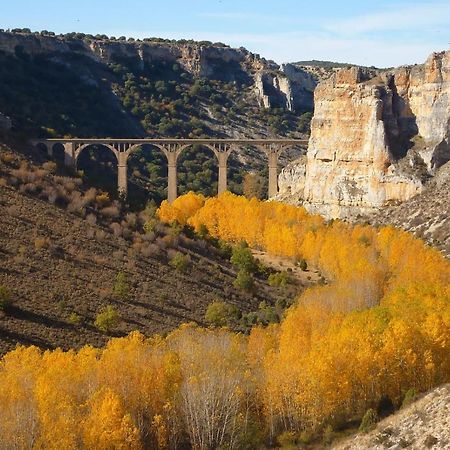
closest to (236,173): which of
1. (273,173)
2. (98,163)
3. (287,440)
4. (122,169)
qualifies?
(273,173)

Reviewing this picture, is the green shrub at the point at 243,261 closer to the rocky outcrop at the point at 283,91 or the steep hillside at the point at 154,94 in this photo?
the steep hillside at the point at 154,94

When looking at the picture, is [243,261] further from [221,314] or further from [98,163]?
[98,163]

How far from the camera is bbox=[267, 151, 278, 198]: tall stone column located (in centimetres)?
7419

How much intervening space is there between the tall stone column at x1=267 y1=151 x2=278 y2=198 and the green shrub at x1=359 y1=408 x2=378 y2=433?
172 ft

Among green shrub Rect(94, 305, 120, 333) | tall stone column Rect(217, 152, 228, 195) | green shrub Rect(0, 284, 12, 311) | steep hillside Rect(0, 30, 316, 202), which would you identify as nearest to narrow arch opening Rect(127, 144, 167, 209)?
steep hillside Rect(0, 30, 316, 202)

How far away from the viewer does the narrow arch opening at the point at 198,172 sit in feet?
273

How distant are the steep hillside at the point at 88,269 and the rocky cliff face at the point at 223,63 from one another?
2395 inches

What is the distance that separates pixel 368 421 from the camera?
72.8 ft

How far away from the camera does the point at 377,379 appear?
2477cm

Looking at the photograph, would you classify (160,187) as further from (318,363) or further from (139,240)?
(318,363)

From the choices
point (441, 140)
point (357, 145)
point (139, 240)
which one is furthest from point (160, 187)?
point (139, 240)

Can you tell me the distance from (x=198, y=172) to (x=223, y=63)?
111 ft

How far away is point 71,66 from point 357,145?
4686cm

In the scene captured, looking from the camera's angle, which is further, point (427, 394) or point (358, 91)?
point (358, 91)
